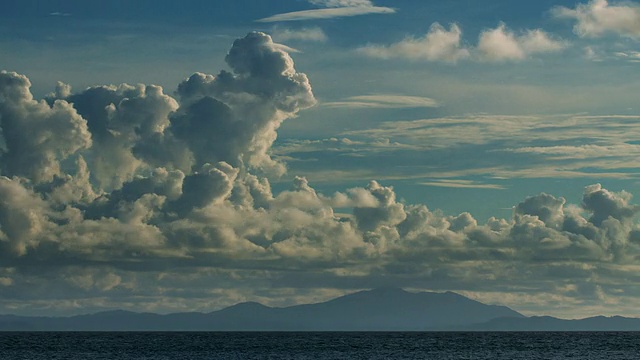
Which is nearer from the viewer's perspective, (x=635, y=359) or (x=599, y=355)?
(x=635, y=359)

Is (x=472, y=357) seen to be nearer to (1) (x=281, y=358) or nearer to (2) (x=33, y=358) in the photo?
(1) (x=281, y=358)

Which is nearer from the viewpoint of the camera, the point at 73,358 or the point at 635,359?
the point at 635,359

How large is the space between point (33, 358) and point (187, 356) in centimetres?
3261

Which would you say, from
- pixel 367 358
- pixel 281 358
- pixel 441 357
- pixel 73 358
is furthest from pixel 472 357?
pixel 73 358

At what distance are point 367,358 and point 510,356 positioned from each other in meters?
32.7

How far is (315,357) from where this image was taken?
632 feet

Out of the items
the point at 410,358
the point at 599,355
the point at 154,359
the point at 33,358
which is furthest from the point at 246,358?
the point at 599,355

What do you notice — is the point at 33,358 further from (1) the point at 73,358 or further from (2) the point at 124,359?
(2) the point at 124,359

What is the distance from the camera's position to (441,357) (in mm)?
191125

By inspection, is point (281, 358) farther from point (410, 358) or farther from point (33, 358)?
point (33, 358)

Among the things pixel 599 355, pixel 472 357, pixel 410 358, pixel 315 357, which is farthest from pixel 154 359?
pixel 599 355

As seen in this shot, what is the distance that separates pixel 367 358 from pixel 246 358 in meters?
25.2

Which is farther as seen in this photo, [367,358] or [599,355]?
[599,355]

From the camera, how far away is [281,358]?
186875mm
